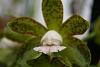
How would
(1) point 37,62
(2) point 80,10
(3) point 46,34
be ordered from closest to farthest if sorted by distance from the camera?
(1) point 37,62
(3) point 46,34
(2) point 80,10

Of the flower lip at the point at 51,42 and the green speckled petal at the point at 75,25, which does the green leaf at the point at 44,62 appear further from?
the green speckled petal at the point at 75,25

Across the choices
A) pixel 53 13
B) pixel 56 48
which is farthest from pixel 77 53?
pixel 53 13

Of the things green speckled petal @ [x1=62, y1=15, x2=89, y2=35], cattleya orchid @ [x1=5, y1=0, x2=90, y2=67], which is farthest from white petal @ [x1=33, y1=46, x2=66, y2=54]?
green speckled petal @ [x1=62, y1=15, x2=89, y2=35]

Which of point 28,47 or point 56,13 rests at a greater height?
point 56,13

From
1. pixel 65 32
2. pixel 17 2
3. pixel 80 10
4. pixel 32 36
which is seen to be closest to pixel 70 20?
pixel 65 32

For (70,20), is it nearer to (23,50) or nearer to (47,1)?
(47,1)

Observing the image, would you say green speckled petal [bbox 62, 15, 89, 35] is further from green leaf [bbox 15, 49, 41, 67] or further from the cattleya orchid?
green leaf [bbox 15, 49, 41, 67]
